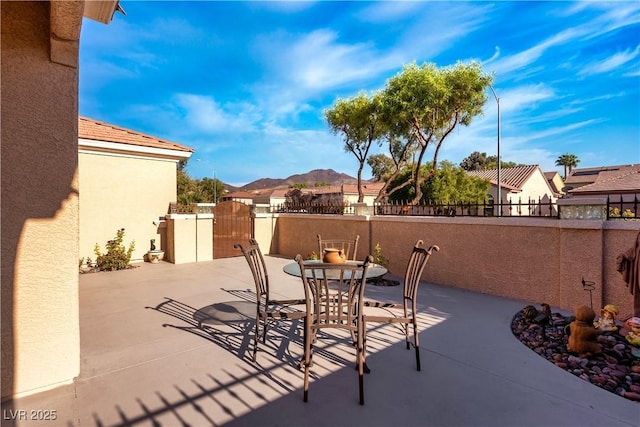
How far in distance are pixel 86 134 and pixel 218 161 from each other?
2762cm

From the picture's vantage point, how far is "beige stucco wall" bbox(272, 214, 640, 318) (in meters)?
4.57

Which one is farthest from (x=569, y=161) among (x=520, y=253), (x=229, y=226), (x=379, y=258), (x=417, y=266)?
(x=417, y=266)

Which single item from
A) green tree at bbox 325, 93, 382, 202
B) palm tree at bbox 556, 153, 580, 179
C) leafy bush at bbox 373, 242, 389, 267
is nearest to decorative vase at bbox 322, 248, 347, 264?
leafy bush at bbox 373, 242, 389, 267

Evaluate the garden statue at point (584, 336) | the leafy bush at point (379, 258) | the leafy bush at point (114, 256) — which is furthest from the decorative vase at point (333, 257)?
the leafy bush at point (114, 256)

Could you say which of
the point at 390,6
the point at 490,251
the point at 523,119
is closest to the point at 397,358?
the point at 490,251

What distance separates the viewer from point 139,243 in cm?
960

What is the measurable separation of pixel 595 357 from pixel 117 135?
36.5 feet

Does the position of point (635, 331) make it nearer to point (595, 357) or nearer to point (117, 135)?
point (595, 357)

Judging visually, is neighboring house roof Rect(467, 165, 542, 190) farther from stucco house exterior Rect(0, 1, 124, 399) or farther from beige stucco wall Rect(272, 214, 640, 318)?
stucco house exterior Rect(0, 1, 124, 399)

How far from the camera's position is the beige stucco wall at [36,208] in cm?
262

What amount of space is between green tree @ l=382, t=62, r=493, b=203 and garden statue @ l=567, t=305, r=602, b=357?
38.2ft

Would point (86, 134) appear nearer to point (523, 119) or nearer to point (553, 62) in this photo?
point (553, 62)

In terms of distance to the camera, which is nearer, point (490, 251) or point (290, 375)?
point (290, 375)

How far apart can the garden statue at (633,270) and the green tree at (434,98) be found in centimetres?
1098
